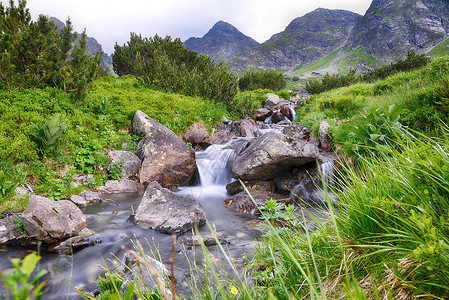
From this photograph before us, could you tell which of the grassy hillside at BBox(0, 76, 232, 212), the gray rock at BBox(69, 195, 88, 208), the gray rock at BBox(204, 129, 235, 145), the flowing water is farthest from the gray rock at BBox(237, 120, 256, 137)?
the gray rock at BBox(69, 195, 88, 208)

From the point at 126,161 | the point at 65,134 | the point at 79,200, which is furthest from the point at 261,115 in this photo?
the point at 79,200

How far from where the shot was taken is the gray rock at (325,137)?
9.52 meters

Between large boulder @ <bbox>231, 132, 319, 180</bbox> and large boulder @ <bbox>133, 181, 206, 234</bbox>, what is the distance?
2.76 metres

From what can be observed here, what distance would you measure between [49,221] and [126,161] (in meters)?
4.87

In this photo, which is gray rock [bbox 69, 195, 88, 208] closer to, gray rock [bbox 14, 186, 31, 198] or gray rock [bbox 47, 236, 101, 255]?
gray rock [bbox 14, 186, 31, 198]

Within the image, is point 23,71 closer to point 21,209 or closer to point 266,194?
point 21,209

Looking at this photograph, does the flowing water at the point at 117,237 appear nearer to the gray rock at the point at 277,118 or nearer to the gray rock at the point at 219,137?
the gray rock at the point at 219,137

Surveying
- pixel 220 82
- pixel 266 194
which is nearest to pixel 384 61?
pixel 220 82

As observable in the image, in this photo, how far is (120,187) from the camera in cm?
832

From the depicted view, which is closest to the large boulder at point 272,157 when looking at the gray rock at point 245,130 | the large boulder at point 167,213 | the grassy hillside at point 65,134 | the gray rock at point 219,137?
the large boulder at point 167,213

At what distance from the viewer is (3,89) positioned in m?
8.90

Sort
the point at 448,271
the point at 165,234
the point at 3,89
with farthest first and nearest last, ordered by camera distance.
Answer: the point at 3,89, the point at 165,234, the point at 448,271

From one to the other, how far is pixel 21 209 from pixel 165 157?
190 inches

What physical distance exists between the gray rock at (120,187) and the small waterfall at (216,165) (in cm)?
282
